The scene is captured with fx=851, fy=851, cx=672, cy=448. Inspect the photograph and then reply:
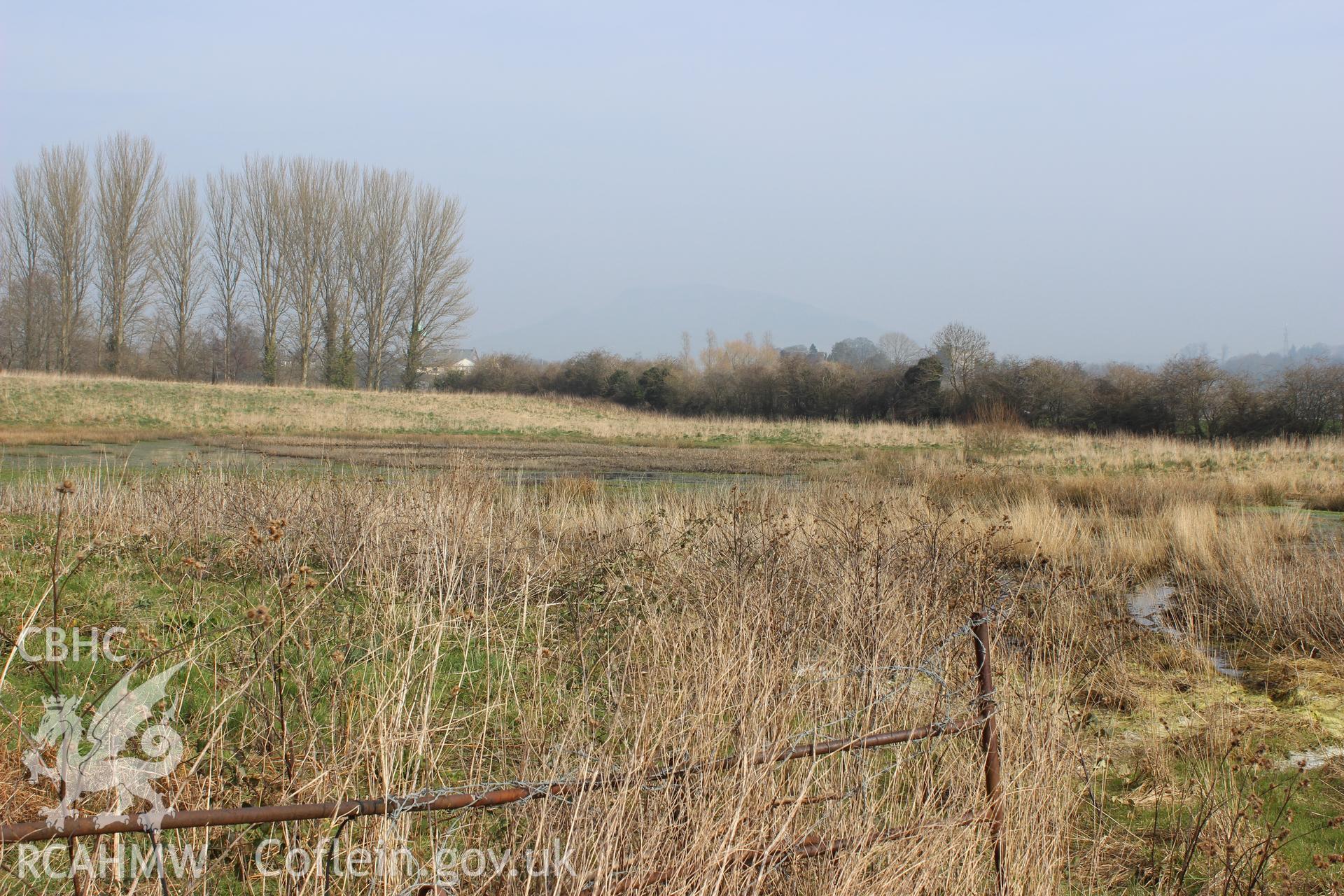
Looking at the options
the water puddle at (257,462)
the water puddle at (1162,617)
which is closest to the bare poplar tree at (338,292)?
the water puddle at (257,462)

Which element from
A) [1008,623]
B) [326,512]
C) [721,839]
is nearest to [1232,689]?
[1008,623]

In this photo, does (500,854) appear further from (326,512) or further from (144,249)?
(144,249)

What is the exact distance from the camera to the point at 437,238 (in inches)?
2061

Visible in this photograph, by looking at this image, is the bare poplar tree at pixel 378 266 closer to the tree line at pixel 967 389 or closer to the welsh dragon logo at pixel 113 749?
the tree line at pixel 967 389

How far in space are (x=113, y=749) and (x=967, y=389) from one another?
35708 millimetres

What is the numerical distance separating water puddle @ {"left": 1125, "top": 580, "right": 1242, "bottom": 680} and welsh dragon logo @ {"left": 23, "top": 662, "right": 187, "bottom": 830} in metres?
6.08

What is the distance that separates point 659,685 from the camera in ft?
14.3

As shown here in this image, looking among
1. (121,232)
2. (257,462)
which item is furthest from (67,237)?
(257,462)

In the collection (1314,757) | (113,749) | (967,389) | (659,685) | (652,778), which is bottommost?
(1314,757)

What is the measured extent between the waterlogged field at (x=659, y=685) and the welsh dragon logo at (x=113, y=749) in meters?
0.03

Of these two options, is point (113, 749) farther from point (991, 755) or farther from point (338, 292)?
point (338, 292)

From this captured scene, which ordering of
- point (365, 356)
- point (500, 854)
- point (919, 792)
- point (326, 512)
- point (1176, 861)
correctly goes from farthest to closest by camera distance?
point (365, 356) → point (326, 512) → point (1176, 861) → point (919, 792) → point (500, 854)

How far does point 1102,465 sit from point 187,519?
20.1 m

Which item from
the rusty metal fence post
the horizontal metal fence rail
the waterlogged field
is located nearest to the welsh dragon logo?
the waterlogged field
